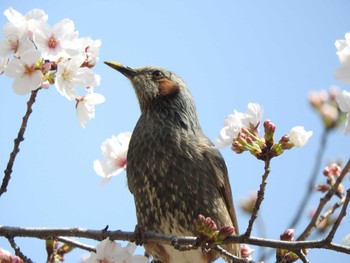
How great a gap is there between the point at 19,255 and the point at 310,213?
2697 millimetres

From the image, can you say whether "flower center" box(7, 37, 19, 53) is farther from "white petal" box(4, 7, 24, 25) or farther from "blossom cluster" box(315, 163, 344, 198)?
"blossom cluster" box(315, 163, 344, 198)

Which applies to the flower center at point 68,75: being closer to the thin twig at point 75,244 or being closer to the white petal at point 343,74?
the thin twig at point 75,244

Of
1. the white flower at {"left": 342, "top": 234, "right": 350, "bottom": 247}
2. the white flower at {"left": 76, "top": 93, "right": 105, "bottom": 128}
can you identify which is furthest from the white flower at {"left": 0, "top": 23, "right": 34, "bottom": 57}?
the white flower at {"left": 342, "top": 234, "right": 350, "bottom": 247}

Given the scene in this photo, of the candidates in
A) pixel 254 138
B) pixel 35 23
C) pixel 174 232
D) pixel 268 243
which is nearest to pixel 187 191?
pixel 174 232

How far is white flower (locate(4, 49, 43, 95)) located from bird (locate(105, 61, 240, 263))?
1236 millimetres

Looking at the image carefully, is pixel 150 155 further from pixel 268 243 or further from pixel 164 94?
pixel 268 243

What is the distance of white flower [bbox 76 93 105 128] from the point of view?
282 centimetres

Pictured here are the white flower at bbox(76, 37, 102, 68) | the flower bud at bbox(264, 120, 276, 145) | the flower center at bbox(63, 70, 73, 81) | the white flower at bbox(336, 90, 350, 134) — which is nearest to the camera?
the white flower at bbox(336, 90, 350, 134)

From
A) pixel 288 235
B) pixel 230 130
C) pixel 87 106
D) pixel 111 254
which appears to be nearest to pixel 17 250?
pixel 111 254

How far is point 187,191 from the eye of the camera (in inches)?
131

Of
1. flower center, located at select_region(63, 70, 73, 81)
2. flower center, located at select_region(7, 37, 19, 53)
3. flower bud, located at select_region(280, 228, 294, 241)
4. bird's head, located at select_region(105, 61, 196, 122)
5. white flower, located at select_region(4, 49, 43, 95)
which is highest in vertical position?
bird's head, located at select_region(105, 61, 196, 122)

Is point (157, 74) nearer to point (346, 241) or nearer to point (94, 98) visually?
point (94, 98)

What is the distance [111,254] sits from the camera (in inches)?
99.3

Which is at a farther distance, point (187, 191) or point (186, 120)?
point (186, 120)
